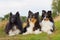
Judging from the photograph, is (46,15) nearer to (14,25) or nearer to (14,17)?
(14,17)

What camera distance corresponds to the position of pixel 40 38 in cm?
1558

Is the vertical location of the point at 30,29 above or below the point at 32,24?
below

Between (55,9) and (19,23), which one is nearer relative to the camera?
(19,23)

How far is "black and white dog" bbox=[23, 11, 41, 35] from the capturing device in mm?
16875

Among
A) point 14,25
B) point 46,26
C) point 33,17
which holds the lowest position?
point 46,26

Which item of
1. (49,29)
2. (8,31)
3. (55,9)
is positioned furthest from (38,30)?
(55,9)

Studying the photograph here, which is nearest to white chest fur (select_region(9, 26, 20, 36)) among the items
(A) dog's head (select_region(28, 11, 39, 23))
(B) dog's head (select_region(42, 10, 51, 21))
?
(A) dog's head (select_region(28, 11, 39, 23))

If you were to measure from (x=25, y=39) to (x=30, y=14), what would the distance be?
210 centimetres

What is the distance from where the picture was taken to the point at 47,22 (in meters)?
17.2

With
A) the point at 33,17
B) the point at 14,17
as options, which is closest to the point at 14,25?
the point at 14,17

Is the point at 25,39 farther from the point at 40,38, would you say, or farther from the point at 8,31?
the point at 8,31

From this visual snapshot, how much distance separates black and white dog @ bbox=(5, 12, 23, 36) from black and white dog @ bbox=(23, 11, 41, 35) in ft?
1.42

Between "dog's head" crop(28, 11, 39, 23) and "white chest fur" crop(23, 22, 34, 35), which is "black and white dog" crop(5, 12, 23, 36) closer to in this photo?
"white chest fur" crop(23, 22, 34, 35)

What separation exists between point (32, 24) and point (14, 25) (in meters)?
1.07
